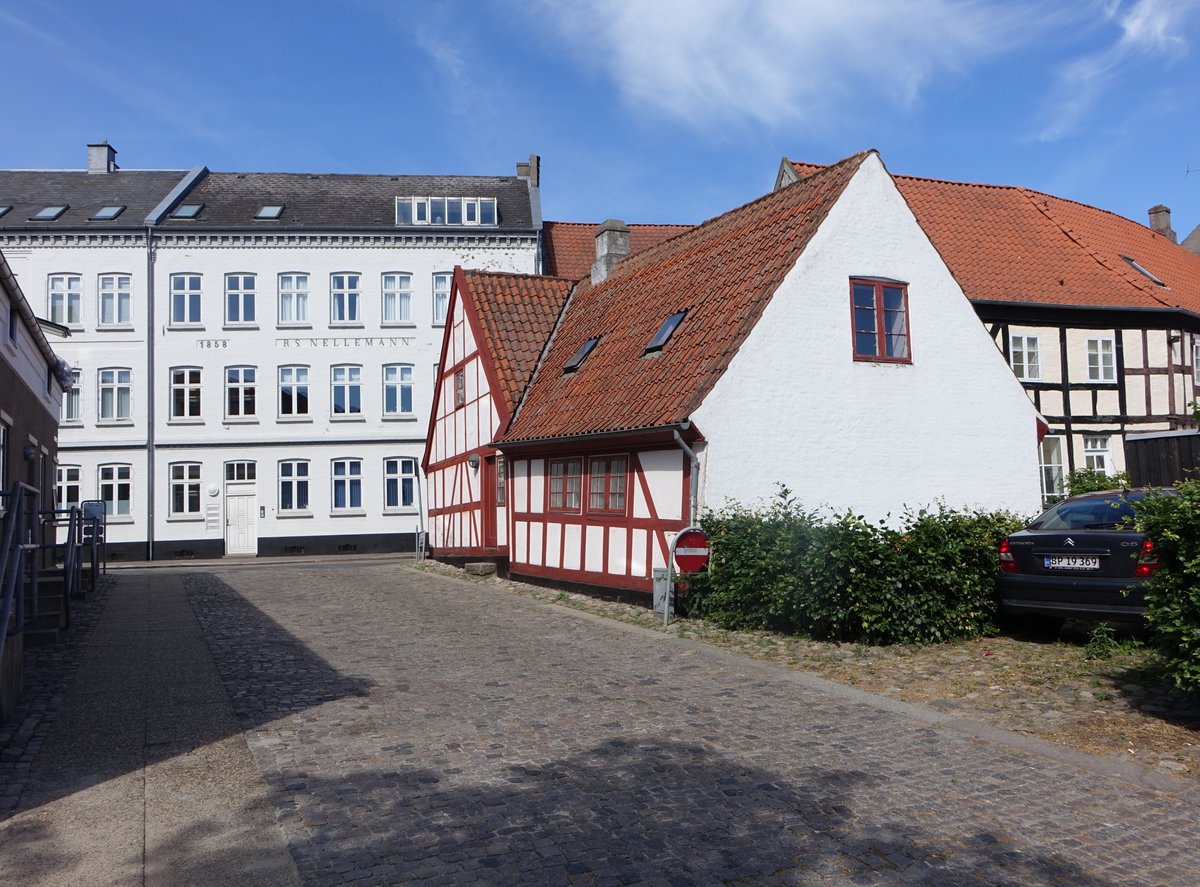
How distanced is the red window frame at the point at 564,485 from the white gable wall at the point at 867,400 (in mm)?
3714

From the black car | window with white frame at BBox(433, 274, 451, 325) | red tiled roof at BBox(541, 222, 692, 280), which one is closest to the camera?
the black car

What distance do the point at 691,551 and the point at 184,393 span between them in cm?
2733

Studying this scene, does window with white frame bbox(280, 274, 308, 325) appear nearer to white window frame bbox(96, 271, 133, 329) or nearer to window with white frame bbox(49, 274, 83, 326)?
white window frame bbox(96, 271, 133, 329)

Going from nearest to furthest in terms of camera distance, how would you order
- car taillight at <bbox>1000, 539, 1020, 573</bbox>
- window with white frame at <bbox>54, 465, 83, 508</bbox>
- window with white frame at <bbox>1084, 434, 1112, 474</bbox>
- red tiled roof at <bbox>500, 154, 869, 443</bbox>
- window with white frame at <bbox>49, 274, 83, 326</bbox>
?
car taillight at <bbox>1000, 539, 1020, 573</bbox>
red tiled roof at <bbox>500, 154, 869, 443</bbox>
window with white frame at <bbox>1084, 434, 1112, 474</bbox>
window with white frame at <bbox>54, 465, 83, 508</bbox>
window with white frame at <bbox>49, 274, 83, 326</bbox>

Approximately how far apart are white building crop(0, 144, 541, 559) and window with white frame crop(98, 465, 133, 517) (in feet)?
0.21

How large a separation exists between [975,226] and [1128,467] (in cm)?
811

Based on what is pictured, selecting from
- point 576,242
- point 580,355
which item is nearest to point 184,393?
point 576,242

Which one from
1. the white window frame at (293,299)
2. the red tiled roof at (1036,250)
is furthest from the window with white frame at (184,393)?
the red tiled roof at (1036,250)

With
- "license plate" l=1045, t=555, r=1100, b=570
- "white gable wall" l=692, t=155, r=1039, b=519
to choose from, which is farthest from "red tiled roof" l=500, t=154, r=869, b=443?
"license plate" l=1045, t=555, r=1100, b=570

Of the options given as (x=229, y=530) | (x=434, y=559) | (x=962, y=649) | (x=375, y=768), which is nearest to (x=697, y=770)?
(x=375, y=768)

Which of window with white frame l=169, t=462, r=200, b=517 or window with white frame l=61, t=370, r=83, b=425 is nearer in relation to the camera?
window with white frame l=61, t=370, r=83, b=425

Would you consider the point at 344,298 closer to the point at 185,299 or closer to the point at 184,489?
the point at 185,299

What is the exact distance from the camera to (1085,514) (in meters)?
10.6

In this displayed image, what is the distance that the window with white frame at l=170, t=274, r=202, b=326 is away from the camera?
115 ft
